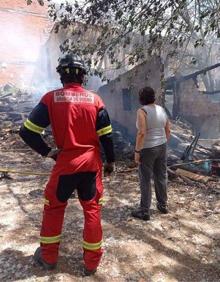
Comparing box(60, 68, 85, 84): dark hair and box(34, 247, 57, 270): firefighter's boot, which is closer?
box(60, 68, 85, 84): dark hair

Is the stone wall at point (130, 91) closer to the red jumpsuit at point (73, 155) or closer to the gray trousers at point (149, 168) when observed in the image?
the gray trousers at point (149, 168)

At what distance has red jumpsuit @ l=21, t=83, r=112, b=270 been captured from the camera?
128 inches

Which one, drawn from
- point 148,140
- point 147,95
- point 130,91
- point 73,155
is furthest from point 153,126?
point 130,91

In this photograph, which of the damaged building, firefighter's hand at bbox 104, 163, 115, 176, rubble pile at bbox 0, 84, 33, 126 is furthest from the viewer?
the damaged building

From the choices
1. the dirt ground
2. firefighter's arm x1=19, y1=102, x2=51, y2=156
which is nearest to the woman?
the dirt ground

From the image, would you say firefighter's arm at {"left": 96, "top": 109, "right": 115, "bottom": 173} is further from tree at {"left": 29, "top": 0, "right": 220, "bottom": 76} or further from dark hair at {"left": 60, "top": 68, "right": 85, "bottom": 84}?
tree at {"left": 29, "top": 0, "right": 220, "bottom": 76}

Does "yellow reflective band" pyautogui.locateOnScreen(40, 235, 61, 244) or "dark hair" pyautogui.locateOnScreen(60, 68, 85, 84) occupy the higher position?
"dark hair" pyautogui.locateOnScreen(60, 68, 85, 84)

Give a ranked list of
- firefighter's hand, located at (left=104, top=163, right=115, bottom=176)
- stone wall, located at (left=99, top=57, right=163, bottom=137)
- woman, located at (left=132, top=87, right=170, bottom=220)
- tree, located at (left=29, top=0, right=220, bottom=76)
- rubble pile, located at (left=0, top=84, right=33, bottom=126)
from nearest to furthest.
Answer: firefighter's hand, located at (left=104, top=163, right=115, bottom=176) → woman, located at (left=132, top=87, right=170, bottom=220) → tree, located at (left=29, top=0, right=220, bottom=76) → stone wall, located at (left=99, top=57, right=163, bottom=137) → rubble pile, located at (left=0, top=84, right=33, bottom=126)

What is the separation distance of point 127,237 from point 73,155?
1.56m

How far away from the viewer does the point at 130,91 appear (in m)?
11.6

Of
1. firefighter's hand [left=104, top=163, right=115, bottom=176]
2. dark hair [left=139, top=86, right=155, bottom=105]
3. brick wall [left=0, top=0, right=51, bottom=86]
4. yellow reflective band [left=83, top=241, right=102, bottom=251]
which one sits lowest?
yellow reflective band [left=83, top=241, right=102, bottom=251]

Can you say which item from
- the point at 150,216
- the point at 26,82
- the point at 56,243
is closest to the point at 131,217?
the point at 150,216

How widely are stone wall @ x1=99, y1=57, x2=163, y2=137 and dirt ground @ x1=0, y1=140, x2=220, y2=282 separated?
4.10 m

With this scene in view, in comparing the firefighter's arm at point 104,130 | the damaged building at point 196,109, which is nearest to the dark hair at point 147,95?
the firefighter's arm at point 104,130
